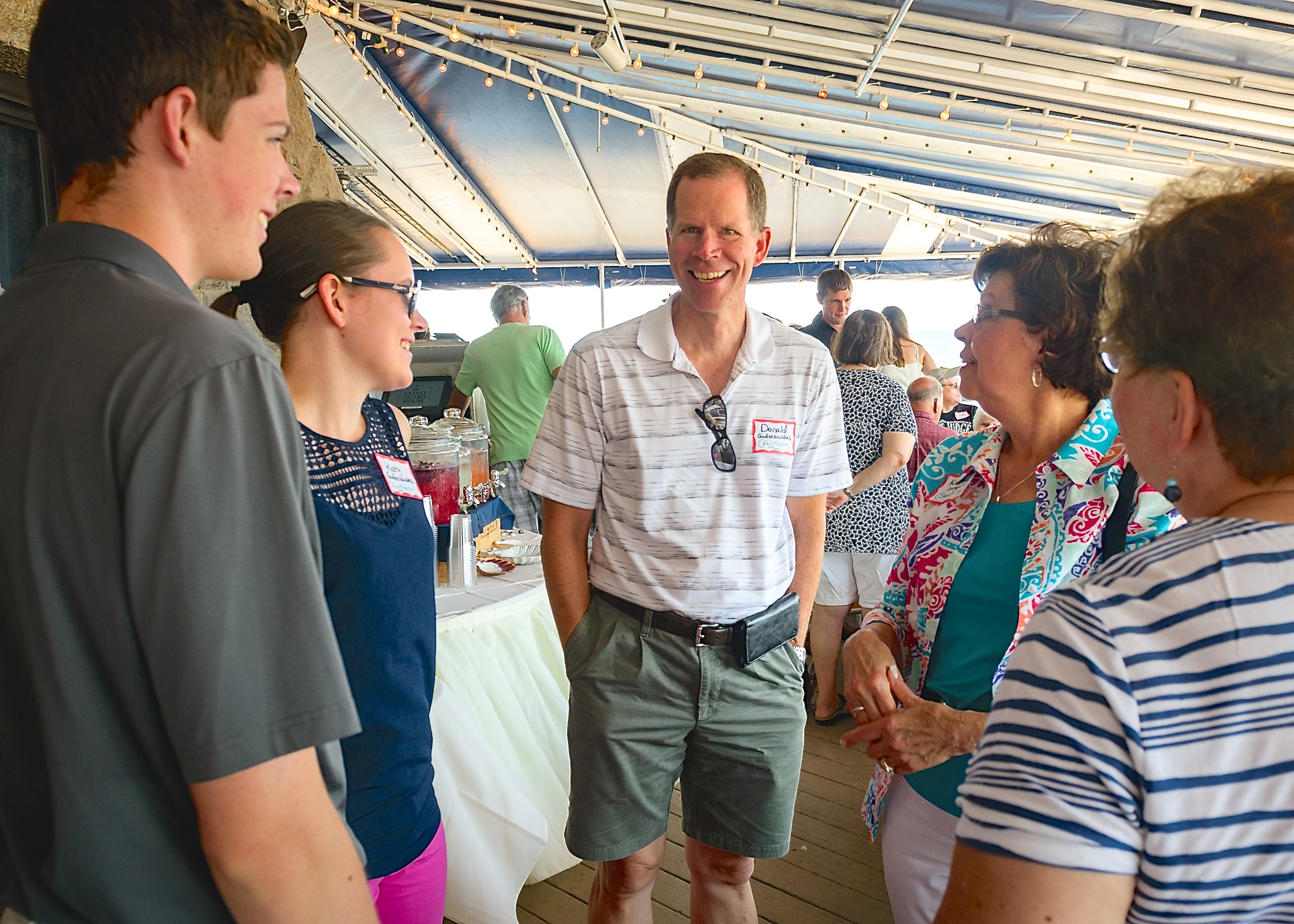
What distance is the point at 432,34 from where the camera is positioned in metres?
5.88

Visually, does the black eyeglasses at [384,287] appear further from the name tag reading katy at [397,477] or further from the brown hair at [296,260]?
the name tag reading katy at [397,477]

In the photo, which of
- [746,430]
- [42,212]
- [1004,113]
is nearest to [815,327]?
[1004,113]

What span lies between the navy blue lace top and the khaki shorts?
0.44 m

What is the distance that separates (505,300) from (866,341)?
7.83 feet

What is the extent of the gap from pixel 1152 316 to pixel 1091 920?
51 cm

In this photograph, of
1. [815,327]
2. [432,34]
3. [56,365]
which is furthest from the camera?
[432,34]

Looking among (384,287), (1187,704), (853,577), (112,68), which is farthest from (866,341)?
(112,68)

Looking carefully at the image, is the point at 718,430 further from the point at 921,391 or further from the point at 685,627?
the point at 921,391

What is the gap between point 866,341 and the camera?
3.40 metres

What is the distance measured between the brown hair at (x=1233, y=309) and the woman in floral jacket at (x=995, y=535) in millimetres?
660

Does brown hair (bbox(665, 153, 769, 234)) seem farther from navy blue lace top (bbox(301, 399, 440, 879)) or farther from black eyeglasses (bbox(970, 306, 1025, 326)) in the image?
navy blue lace top (bbox(301, 399, 440, 879))

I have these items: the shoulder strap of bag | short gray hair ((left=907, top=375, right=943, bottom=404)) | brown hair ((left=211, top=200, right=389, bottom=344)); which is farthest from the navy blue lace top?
short gray hair ((left=907, top=375, right=943, bottom=404))

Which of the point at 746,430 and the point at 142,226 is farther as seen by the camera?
the point at 746,430

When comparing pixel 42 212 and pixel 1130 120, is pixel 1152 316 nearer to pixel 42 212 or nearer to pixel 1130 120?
pixel 42 212
